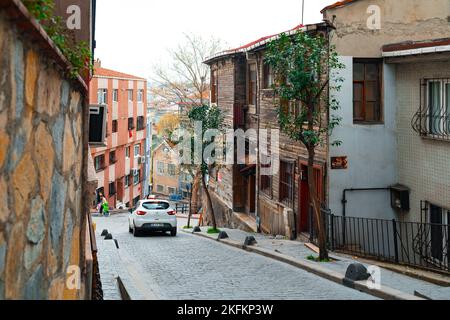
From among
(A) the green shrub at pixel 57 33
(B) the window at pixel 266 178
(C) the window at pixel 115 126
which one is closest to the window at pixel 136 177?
(C) the window at pixel 115 126

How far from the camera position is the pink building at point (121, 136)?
4592cm

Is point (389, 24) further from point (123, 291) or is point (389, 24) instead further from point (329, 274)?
point (123, 291)

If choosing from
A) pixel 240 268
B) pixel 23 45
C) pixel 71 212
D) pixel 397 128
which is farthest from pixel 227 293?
pixel 397 128

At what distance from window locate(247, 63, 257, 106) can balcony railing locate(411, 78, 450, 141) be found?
10353 millimetres

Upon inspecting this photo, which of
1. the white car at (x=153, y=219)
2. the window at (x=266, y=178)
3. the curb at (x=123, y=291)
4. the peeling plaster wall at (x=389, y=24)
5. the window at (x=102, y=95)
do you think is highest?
the window at (x=102, y=95)

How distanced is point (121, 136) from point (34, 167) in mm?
48512

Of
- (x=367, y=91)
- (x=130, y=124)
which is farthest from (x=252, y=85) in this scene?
(x=130, y=124)

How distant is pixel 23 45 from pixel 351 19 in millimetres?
13565

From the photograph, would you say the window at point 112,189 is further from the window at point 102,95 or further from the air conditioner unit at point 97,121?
the air conditioner unit at point 97,121

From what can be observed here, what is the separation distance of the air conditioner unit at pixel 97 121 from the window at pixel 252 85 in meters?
17.1

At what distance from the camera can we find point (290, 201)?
63.9 feet

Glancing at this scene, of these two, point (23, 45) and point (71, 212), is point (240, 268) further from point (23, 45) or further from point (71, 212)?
Answer: point (23, 45)

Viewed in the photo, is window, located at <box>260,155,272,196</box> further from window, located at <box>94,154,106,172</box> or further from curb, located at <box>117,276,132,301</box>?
window, located at <box>94,154,106,172</box>

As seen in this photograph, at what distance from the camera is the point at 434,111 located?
1419 cm
